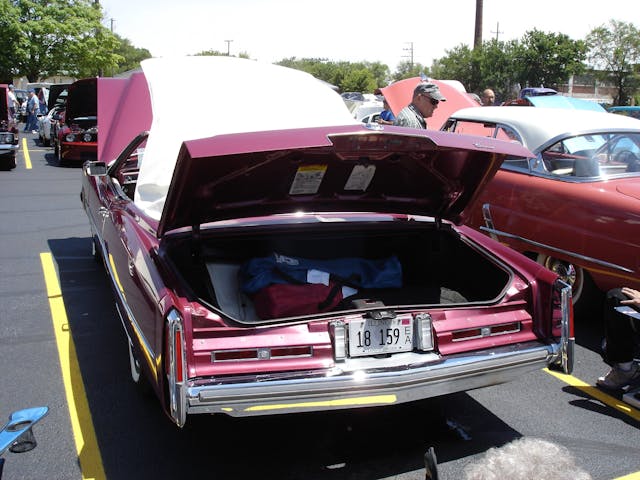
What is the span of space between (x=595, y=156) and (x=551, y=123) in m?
0.60

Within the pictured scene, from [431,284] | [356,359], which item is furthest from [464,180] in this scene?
[356,359]

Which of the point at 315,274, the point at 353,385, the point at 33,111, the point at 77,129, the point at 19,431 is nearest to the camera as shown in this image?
the point at 19,431

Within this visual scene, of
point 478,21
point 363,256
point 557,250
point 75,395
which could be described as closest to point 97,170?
point 75,395

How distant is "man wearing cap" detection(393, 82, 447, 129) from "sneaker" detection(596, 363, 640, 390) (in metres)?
2.93

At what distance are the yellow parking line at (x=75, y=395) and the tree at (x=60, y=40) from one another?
33739 millimetres

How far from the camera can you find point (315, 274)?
4035mm

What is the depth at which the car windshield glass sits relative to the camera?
18.5 feet

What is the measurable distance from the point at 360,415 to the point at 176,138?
2.40 m

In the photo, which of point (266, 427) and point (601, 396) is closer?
point (266, 427)

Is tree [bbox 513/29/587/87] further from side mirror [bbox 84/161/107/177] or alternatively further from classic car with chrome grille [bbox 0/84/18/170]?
side mirror [bbox 84/161/107/177]

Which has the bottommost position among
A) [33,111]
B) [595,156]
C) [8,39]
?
[33,111]

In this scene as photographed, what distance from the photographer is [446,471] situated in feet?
11.1

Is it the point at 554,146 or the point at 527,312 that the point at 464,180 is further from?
the point at 554,146

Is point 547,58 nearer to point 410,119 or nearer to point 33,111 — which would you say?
point 33,111
